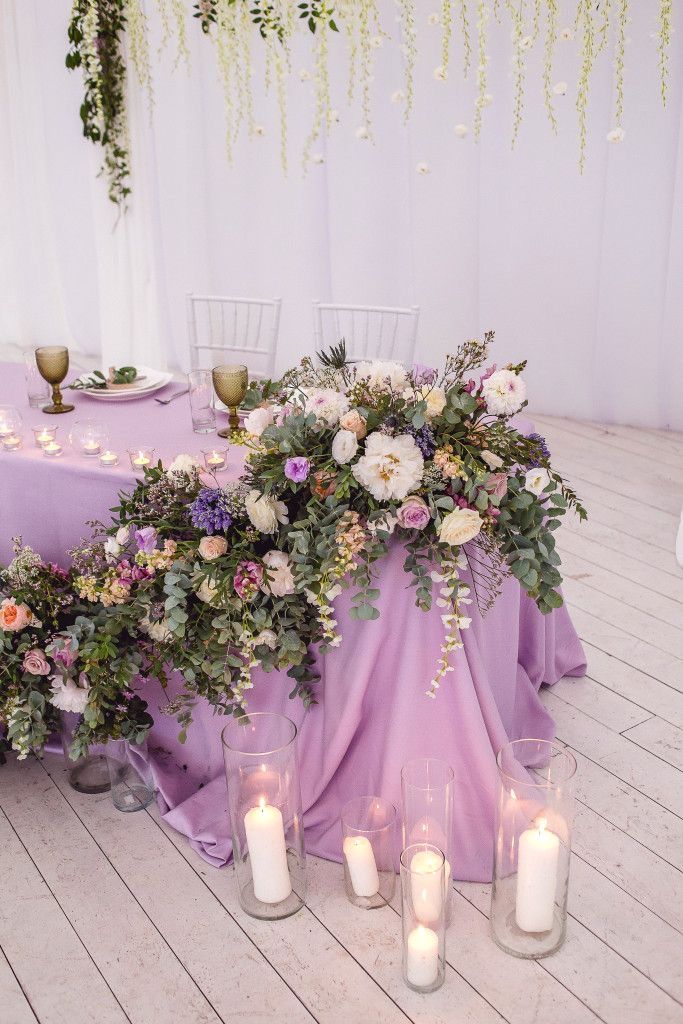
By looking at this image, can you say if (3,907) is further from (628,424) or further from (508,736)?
(628,424)

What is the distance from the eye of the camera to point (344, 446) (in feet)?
5.89

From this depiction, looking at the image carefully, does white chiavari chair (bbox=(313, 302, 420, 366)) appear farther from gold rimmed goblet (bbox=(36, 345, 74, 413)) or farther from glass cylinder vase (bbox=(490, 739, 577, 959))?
glass cylinder vase (bbox=(490, 739, 577, 959))

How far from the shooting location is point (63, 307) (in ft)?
20.5

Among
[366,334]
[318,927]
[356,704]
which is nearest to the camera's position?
[318,927]

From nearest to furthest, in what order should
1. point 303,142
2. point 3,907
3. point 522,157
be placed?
point 3,907 < point 522,157 < point 303,142

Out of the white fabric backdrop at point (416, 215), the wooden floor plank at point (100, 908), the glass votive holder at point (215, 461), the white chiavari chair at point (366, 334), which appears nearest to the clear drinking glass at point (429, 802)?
the wooden floor plank at point (100, 908)

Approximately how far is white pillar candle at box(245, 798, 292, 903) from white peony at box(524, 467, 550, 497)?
0.77m

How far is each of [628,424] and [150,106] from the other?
9.38ft

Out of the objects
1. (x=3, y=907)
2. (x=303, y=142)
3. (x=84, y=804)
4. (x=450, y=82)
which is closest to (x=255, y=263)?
(x=303, y=142)

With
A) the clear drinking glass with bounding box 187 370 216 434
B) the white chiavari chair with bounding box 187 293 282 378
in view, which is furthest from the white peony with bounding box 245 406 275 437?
the white chiavari chair with bounding box 187 293 282 378

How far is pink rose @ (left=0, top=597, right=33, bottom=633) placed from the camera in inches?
82.4

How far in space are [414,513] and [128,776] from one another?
1029mm

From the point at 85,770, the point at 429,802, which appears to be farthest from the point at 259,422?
the point at 85,770

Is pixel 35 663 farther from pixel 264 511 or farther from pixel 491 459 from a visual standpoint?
pixel 491 459
